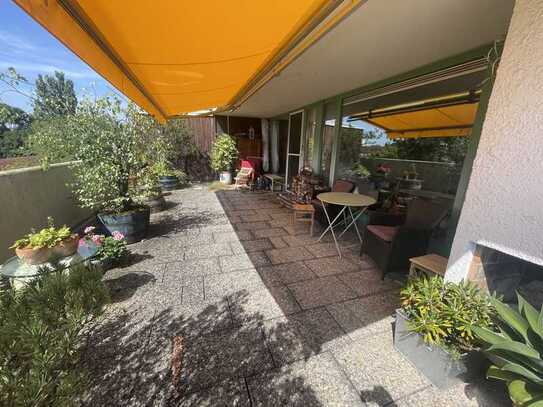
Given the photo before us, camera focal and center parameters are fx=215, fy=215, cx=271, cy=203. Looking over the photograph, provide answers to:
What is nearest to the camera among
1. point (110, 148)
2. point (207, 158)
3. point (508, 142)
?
point (508, 142)

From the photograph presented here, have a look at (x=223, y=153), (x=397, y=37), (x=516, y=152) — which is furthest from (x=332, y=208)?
(x=223, y=153)

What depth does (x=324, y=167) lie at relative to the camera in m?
5.27

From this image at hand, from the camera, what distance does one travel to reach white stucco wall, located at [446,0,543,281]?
46.1 inches

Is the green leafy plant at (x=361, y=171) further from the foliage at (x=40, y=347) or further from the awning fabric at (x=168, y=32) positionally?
the foliage at (x=40, y=347)

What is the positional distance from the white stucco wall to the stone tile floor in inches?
40.4

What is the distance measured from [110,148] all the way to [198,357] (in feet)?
9.98

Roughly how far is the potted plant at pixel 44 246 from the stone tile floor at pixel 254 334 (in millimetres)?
526

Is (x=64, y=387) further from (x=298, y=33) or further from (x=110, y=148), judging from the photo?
(x=110, y=148)

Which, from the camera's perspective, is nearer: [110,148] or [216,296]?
[216,296]

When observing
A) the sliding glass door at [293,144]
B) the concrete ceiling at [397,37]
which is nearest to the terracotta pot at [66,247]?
the concrete ceiling at [397,37]

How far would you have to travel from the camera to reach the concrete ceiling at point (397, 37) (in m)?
1.68

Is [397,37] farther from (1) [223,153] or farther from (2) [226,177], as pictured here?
(2) [226,177]

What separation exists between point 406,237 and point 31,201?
477cm

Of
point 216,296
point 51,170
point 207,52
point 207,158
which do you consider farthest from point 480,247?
point 207,158
